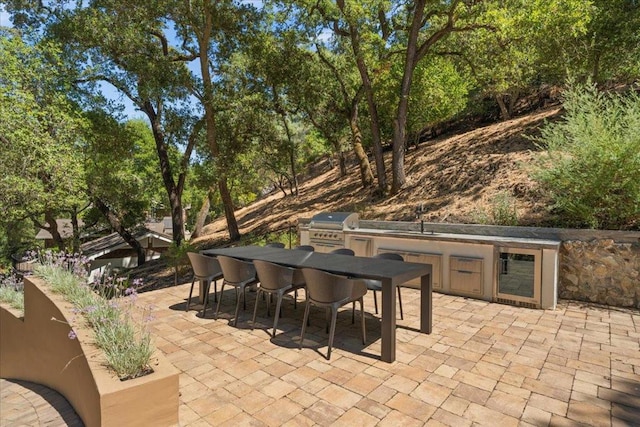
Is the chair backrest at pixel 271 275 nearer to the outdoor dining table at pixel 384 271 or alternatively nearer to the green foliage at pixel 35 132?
the outdoor dining table at pixel 384 271

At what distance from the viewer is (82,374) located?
2662 mm

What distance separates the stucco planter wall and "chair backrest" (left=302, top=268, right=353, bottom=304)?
144 cm

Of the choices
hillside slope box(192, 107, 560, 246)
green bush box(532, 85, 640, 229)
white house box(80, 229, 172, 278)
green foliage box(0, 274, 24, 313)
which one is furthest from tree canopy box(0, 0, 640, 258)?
green foliage box(0, 274, 24, 313)

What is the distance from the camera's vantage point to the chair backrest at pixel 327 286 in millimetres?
3354

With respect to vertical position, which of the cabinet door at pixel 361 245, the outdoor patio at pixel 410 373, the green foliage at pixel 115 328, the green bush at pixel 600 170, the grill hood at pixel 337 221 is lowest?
the outdoor patio at pixel 410 373

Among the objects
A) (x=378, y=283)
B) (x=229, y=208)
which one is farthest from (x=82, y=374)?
(x=229, y=208)

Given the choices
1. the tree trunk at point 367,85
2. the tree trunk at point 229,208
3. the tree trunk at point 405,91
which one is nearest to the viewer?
the tree trunk at point 405,91

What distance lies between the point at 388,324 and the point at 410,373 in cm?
44

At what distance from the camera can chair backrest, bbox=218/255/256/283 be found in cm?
427

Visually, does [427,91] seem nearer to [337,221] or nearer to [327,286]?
[337,221]

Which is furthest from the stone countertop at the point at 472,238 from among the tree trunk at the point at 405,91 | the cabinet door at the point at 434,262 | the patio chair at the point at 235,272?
the tree trunk at the point at 405,91

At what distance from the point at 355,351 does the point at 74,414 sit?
2.50 metres

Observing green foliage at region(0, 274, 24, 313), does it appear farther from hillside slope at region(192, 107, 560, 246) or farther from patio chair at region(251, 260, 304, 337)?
hillside slope at region(192, 107, 560, 246)

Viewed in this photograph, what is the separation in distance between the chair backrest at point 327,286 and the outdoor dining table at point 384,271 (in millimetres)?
145
